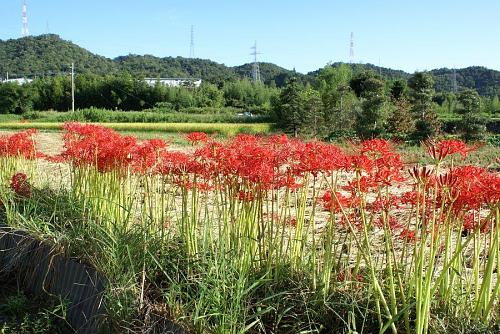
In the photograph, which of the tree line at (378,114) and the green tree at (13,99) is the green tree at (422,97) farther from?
the green tree at (13,99)

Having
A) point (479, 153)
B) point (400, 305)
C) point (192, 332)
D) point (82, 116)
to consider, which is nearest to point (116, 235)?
point (192, 332)

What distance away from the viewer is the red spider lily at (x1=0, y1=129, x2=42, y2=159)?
6227 mm

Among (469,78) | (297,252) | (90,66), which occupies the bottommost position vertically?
(297,252)

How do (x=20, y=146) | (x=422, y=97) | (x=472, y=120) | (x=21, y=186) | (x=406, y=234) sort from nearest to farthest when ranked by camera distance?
(x=406, y=234) → (x=21, y=186) → (x=20, y=146) → (x=472, y=120) → (x=422, y=97)

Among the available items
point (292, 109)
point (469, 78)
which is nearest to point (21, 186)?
point (292, 109)

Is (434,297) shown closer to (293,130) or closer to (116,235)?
(116,235)

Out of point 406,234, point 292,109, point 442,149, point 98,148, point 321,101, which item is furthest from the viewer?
point 321,101

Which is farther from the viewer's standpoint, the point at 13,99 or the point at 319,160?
the point at 13,99

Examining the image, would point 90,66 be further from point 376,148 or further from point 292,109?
point 376,148

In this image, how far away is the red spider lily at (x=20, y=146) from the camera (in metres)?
6.23

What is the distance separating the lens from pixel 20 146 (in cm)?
623

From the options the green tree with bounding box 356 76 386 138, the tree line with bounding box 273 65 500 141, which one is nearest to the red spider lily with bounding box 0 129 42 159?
the tree line with bounding box 273 65 500 141

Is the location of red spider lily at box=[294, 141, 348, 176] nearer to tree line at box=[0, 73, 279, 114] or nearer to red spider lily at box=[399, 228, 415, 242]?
red spider lily at box=[399, 228, 415, 242]

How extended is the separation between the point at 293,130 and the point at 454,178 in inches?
1176
